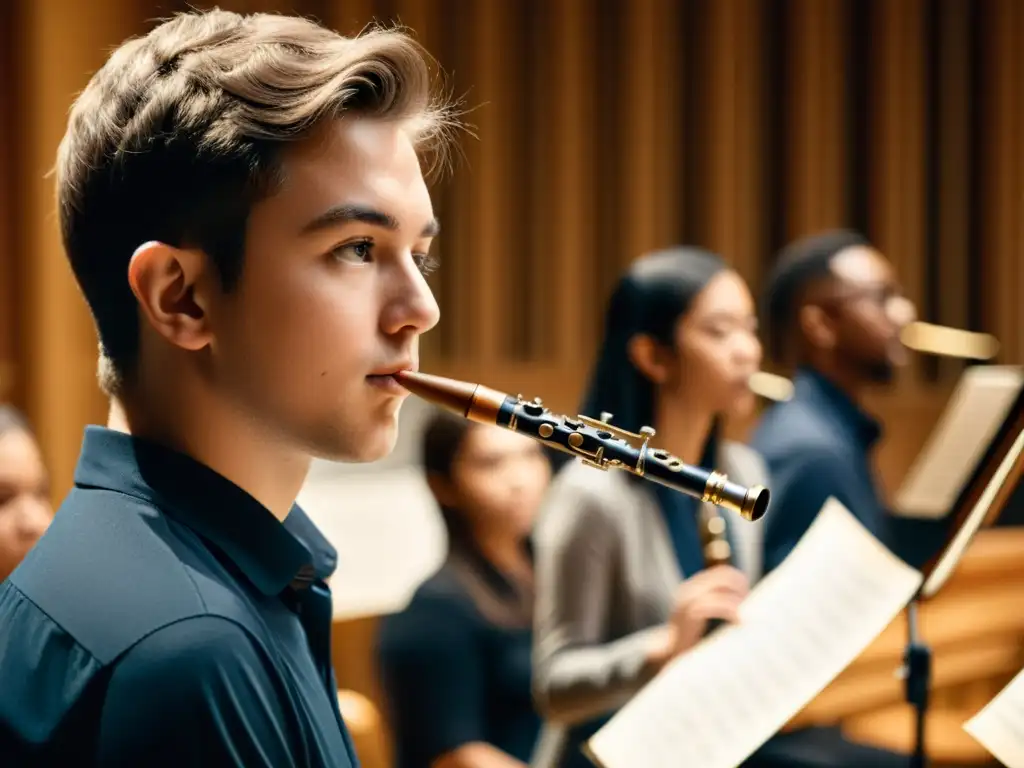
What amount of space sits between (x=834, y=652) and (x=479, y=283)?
3.63 metres

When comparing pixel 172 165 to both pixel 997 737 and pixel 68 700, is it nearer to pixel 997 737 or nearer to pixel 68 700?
pixel 68 700

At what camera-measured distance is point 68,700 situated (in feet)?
3.19

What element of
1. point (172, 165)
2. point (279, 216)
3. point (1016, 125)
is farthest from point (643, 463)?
point (1016, 125)

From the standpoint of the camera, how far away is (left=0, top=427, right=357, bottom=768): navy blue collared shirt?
0.96 m

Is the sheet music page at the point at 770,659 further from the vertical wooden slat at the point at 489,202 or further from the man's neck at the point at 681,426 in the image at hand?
the vertical wooden slat at the point at 489,202

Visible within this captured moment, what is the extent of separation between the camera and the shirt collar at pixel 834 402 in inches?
148

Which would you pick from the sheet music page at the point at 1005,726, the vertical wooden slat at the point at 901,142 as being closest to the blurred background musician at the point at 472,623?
the sheet music page at the point at 1005,726

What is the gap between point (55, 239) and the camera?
4.23 metres

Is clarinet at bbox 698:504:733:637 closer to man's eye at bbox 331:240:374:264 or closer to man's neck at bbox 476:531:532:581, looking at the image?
man's neck at bbox 476:531:532:581

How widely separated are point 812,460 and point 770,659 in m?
1.70

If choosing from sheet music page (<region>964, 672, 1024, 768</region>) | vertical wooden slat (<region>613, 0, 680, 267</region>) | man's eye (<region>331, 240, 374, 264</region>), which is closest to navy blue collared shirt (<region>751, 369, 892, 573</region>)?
sheet music page (<region>964, 672, 1024, 768</region>)

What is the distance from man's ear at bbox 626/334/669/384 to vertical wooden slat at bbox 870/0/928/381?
3255 millimetres

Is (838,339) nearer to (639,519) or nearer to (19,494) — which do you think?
(639,519)

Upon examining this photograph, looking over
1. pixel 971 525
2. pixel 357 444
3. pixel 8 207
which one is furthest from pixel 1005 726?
→ pixel 8 207
